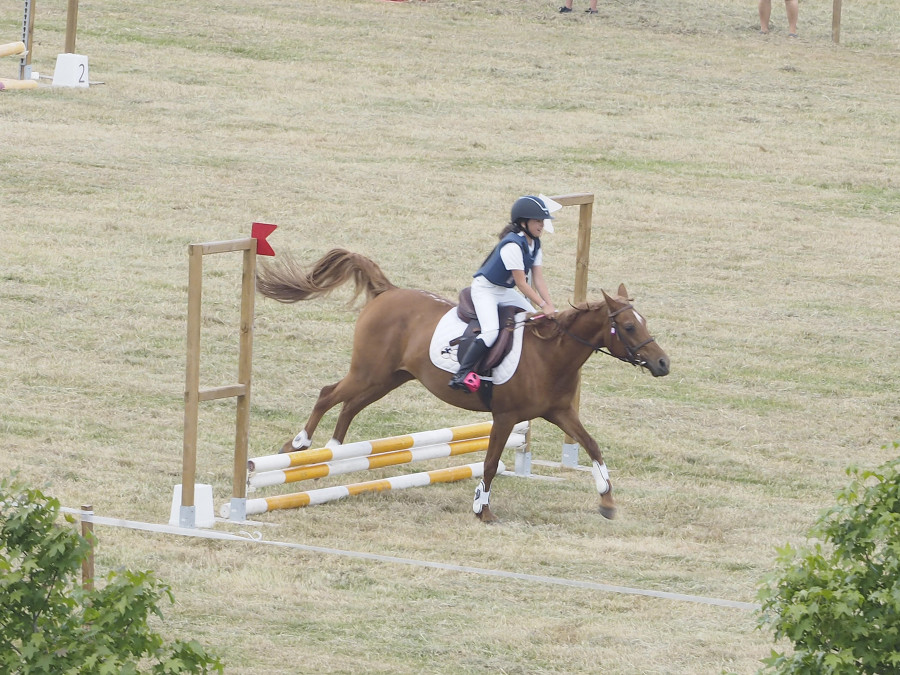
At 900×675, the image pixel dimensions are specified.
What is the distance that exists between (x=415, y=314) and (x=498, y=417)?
97 cm

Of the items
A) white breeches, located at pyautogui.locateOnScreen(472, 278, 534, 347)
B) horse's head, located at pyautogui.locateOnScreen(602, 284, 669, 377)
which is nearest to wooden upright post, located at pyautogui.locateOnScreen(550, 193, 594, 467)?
white breeches, located at pyautogui.locateOnScreen(472, 278, 534, 347)

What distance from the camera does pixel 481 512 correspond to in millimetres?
9312

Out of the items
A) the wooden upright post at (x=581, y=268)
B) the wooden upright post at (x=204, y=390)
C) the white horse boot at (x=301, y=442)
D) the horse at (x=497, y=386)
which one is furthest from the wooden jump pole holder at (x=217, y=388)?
the wooden upright post at (x=581, y=268)

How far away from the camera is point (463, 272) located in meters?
16.0

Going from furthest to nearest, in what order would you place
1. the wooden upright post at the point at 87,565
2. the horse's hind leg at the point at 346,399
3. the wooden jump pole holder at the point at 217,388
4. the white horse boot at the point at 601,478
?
1. the horse's hind leg at the point at 346,399
2. the white horse boot at the point at 601,478
3. the wooden jump pole holder at the point at 217,388
4. the wooden upright post at the point at 87,565

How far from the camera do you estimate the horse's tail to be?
10.2m

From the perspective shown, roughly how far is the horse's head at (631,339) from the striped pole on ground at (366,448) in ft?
4.45

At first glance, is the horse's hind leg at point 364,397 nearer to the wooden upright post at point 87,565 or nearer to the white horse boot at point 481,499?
the white horse boot at point 481,499

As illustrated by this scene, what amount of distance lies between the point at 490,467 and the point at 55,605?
15.1 ft

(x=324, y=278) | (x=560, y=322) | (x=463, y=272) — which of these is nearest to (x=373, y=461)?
(x=324, y=278)

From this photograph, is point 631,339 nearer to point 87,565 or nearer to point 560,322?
point 560,322

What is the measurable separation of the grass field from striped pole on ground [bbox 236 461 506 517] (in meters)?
0.10

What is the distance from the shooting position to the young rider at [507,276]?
930 centimetres

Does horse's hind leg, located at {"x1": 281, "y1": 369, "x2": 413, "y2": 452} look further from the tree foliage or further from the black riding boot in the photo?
the tree foliage
